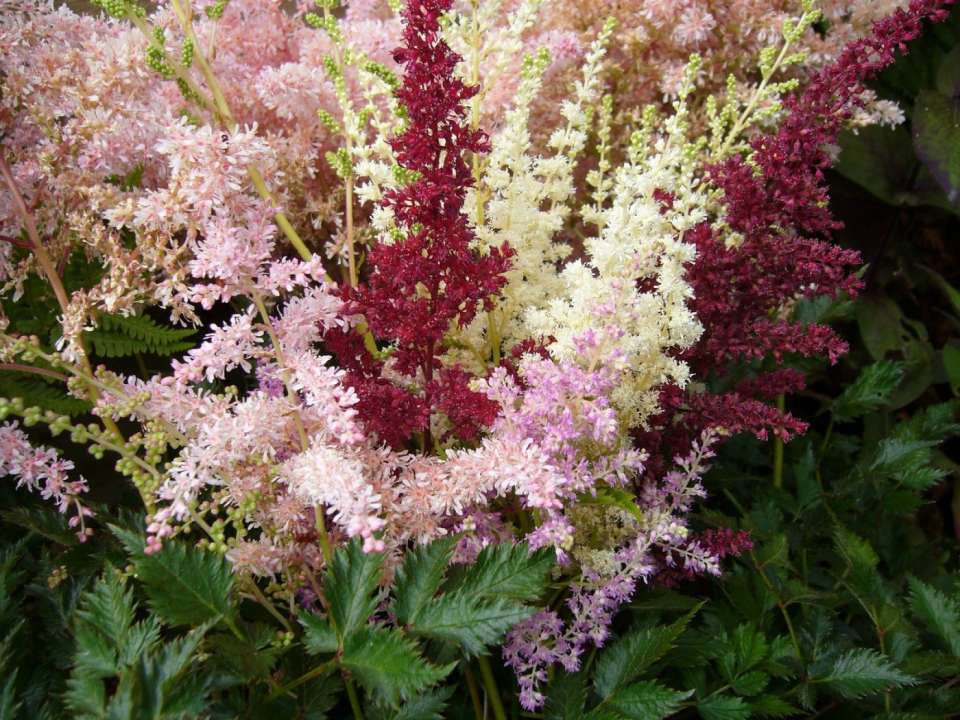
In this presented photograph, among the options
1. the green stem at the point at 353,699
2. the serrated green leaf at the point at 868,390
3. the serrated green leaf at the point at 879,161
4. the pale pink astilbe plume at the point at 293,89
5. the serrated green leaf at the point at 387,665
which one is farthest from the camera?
the serrated green leaf at the point at 879,161

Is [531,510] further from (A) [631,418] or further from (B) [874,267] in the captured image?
(B) [874,267]

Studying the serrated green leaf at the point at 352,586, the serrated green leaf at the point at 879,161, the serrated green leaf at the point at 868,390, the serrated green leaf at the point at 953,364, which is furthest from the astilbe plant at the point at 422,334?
the serrated green leaf at the point at 879,161

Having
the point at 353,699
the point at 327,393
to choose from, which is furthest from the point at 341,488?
A: the point at 353,699

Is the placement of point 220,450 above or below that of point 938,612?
above

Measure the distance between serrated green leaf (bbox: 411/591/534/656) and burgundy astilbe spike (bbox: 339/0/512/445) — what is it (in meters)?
0.12

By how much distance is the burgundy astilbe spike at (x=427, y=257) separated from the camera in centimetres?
56

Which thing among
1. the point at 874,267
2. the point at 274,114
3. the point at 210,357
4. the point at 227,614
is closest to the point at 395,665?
the point at 227,614

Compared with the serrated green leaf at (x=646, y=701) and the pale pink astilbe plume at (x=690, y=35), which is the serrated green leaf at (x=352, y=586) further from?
the pale pink astilbe plume at (x=690, y=35)

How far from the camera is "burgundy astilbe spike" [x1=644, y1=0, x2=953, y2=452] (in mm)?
630

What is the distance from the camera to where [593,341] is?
0.56 metres

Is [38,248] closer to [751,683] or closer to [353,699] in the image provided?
[353,699]

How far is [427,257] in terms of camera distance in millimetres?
588

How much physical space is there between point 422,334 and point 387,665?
0.71ft

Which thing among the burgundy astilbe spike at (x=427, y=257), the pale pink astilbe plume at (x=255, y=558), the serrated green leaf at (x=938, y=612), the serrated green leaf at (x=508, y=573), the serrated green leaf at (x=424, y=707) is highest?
the burgundy astilbe spike at (x=427, y=257)
